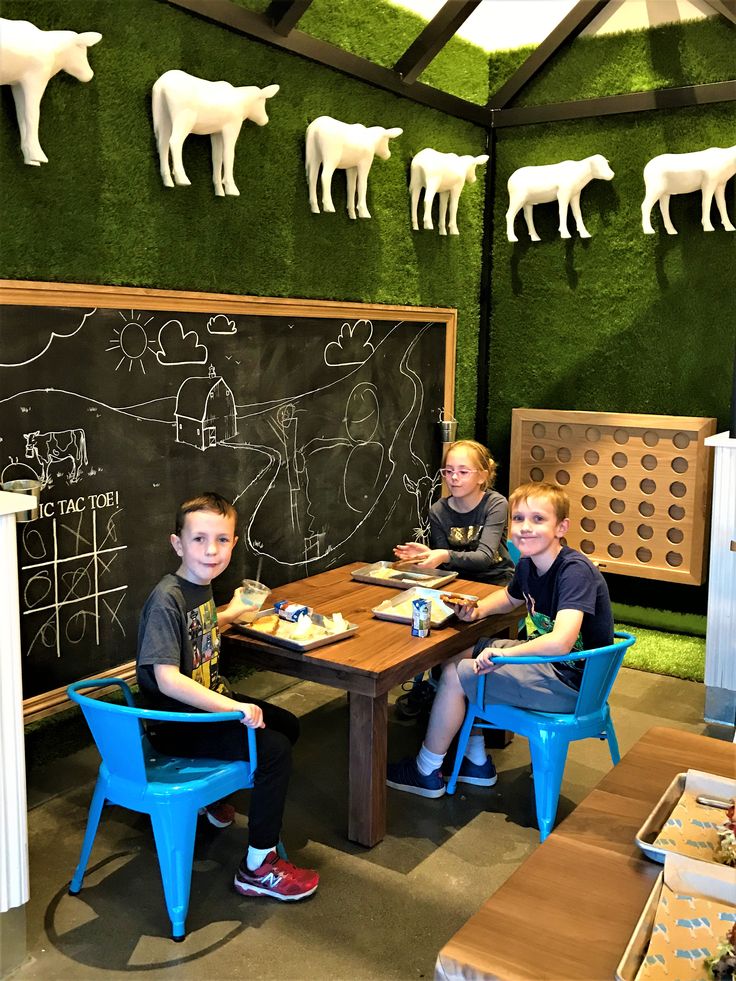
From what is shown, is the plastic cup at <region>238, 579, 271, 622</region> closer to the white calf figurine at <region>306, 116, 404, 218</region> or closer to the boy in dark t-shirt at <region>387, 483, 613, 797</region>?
the boy in dark t-shirt at <region>387, 483, 613, 797</region>

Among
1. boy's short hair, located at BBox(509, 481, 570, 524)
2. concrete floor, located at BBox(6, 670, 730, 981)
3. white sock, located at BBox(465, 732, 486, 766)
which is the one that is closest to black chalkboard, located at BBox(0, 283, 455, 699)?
concrete floor, located at BBox(6, 670, 730, 981)

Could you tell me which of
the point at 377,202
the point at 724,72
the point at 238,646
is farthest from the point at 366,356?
the point at 724,72

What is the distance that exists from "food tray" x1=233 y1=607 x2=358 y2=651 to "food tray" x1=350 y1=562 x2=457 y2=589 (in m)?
0.54

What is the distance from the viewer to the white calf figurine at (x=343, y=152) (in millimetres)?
3914

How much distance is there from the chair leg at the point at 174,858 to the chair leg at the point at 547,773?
41.3 inches

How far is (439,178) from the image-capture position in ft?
15.1

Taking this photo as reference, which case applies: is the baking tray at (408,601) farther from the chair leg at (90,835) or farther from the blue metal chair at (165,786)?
the chair leg at (90,835)

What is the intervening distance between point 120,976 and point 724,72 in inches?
183

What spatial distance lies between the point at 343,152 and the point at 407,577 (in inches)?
72.1

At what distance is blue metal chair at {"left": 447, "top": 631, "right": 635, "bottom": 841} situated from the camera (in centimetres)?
273

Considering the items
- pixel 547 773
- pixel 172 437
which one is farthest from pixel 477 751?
pixel 172 437

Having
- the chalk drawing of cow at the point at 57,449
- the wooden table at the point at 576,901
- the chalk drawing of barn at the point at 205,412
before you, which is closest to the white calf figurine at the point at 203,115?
the chalk drawing of barn at the point at 205,412

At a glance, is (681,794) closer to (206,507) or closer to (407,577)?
(206,507)

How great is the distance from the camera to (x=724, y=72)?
4.61 meters
